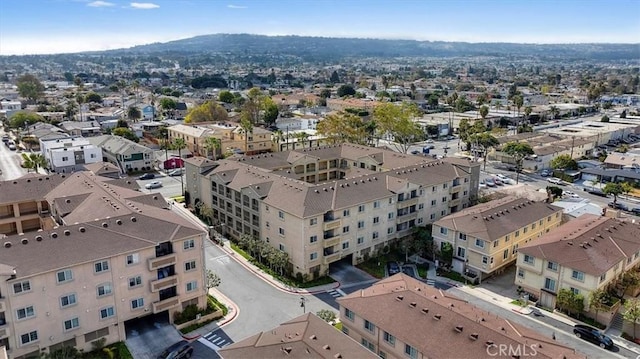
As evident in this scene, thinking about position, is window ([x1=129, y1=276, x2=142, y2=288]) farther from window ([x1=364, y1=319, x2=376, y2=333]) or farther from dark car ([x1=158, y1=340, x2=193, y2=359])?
window ([x1=364, y1=319, x2=376, y2=333])

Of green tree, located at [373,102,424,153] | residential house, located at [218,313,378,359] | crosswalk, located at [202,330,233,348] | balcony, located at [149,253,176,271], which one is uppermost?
green tree, located at [373,102,424,153]

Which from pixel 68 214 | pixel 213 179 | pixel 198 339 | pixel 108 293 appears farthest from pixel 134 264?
pixel 213 179

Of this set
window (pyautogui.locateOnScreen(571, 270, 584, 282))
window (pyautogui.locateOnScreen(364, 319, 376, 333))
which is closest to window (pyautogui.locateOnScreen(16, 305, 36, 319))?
window (pyautogui.locateOnScreen(364, 319, 376, 333))

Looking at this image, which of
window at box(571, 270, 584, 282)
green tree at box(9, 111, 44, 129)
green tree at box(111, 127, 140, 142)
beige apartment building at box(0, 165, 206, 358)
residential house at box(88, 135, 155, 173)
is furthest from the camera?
green tree at box(9, 111, 44, 129)

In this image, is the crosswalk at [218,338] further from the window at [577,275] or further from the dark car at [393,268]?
the window at [577,275]

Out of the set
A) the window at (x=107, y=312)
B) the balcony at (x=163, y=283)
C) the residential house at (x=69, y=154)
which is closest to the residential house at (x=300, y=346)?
the balcony at (x=163, y=283)

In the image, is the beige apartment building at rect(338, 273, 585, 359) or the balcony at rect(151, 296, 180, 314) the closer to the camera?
the beige apartment building at rect(338, 273, 585, 359)

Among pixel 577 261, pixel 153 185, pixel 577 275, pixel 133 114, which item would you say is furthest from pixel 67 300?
pixel 133 114
